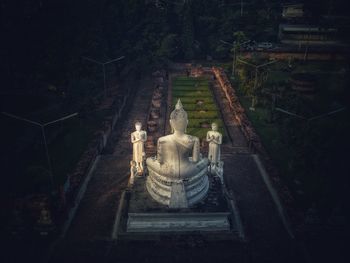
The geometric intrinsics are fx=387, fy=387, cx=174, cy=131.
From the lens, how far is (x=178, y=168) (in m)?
17.9

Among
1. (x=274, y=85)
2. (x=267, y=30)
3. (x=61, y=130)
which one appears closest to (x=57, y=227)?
(x=61, y=130)

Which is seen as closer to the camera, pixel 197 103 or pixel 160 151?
pixel 160 151

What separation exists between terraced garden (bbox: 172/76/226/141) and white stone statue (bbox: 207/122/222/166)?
7161 millimetres

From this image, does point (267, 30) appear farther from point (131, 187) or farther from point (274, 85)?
point (131, 187)

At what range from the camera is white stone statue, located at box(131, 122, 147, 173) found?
1966 cm

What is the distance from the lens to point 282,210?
1938 centimetres

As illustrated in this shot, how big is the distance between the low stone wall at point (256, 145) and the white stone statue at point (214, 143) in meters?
3.67

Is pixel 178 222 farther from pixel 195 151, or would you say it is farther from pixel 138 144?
pixel 138 144

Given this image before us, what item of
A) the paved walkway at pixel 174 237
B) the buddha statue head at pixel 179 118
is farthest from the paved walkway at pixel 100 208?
the buddha statue head at pixel 179 118

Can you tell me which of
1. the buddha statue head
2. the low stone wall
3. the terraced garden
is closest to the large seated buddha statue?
the buddha statue head

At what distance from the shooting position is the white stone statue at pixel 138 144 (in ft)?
64.5

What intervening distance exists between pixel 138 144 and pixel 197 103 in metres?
14.9

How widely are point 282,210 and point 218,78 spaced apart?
2360 cm

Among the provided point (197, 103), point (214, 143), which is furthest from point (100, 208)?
point (197, 103)
